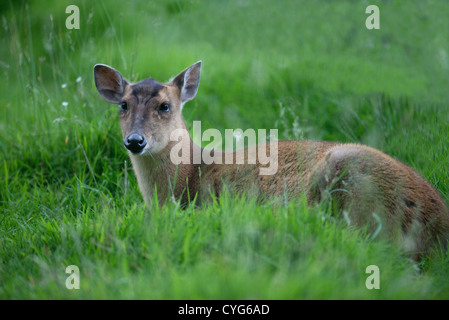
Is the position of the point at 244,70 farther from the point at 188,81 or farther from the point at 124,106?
the point at 124,106

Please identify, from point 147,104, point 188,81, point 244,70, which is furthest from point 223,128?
point 147,104

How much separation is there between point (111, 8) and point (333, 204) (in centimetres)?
707

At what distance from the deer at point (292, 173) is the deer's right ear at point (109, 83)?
1 cm

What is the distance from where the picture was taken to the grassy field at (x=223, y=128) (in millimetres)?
3445

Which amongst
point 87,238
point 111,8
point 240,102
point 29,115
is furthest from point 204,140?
point 111,8

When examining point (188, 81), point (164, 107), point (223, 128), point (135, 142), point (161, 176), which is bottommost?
point (161, 176)

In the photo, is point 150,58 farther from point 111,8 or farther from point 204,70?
point 111,8

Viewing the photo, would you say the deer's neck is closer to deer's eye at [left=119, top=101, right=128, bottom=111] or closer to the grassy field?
the grassy field

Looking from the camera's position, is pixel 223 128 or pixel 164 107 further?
pixel 223 128

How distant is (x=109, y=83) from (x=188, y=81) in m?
0.87

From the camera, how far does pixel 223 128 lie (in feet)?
26.7

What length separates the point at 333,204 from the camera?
457cm

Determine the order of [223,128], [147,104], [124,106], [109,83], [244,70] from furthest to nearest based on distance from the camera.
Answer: [244,70]
[223,128]
[109,83]
[124,106]
[147,104]

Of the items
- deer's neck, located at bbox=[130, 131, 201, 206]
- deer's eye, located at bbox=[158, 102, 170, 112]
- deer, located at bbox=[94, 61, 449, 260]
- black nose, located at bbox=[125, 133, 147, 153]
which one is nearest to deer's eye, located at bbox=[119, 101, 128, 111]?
deer, located at bbox=[94, 61, 449, 260]
